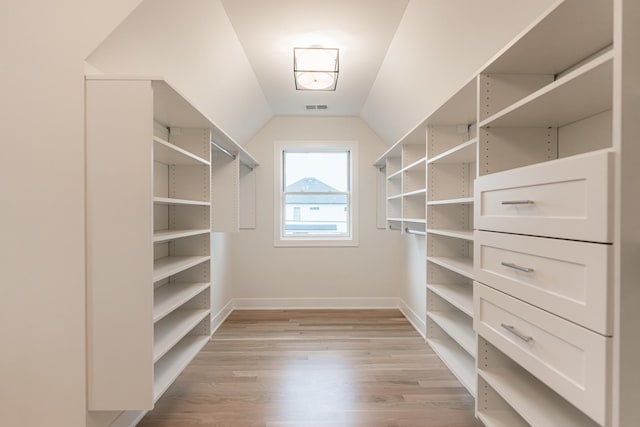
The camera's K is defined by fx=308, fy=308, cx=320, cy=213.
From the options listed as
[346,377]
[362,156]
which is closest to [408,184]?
[362,156]

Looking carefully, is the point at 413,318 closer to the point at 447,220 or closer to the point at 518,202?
the point at 447,220

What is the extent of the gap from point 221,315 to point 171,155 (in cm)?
221

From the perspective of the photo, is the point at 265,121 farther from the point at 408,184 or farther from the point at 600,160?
the point at 600,160

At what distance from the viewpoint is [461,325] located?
2.14 metres

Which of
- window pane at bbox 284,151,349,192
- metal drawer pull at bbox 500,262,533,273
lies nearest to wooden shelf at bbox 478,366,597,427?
metal drawer pull at bbox 500,262,533,273

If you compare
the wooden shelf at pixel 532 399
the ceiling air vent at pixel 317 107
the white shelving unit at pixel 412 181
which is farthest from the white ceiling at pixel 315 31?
Answer: the wooden shelf at pixel 532 399

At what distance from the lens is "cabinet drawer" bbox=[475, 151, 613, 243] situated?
82 cm

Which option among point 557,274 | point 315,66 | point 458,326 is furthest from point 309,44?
point 458,326

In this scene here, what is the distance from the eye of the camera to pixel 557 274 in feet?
3.20

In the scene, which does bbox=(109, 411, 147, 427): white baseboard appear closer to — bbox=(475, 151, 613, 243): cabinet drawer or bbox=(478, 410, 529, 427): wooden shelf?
bbox=(478, 410, 529, 427): wooden shelf

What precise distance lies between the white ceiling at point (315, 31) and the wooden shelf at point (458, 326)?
83.5 inches

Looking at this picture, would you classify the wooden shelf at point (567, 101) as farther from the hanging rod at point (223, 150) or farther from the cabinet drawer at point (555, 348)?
the hanging rod at point (223, 150)

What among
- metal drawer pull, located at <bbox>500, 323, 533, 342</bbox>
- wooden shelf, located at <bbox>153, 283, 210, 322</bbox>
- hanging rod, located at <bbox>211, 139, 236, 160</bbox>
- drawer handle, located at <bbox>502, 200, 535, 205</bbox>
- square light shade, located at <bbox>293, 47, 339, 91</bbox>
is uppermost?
square light shade, located at <bbox>293, 47, 339, 91</bbox>

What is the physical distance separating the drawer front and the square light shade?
184 centimetres
